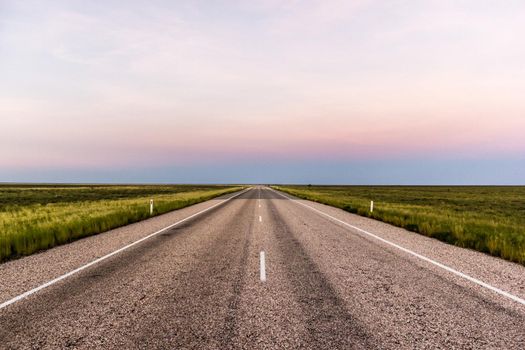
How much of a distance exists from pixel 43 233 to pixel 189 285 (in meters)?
7.51

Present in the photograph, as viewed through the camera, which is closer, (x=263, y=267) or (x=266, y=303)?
(x=266, y=303)

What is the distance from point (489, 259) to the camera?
759cm

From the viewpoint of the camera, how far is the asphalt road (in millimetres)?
3525

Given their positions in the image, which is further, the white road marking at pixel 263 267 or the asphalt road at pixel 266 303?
the white road marking at pixel 263 267

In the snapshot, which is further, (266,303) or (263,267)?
(263,267)

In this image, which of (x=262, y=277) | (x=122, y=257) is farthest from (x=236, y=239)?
(x=262, y=277)

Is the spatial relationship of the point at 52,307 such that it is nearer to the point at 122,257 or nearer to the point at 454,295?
the point at 122,257

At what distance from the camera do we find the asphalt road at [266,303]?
11.6 feet

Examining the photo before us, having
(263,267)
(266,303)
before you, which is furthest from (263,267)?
(266,303)

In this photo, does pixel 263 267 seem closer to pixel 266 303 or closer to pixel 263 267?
pixel 263 267

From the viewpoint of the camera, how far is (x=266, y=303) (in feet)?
14.9

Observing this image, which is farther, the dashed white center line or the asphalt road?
the dashed white center line

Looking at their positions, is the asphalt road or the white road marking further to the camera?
the white road marking

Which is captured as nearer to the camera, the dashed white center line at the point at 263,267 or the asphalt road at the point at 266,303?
the asphalt road at the point at 266,303
